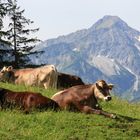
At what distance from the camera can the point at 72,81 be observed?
3091 centimetres

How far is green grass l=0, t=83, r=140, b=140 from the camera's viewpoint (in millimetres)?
14234

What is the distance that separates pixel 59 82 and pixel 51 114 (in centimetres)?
1412

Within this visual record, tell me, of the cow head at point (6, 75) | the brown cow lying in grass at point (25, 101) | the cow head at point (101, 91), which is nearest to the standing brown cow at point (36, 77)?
the cow head at point (6, 75)

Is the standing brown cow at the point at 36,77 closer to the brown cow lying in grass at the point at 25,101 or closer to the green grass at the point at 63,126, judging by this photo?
the brown cow lying in grass at the point at 25,101

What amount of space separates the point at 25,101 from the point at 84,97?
2.16 meters

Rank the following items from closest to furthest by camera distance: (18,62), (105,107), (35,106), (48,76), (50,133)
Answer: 1. (50,133)
2. (35,106)
3. (105,107)
4. (48,76)
5. (18,62)

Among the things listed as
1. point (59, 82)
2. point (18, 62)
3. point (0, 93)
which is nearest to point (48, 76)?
point (59, 82)

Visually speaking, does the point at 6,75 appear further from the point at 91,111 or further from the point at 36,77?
the point at 91,111

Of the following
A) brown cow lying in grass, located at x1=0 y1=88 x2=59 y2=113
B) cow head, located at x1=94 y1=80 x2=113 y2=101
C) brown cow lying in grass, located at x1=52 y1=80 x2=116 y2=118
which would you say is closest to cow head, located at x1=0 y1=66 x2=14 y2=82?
brown cow lying in grass, located at x1=52 y1=80 x2=116 y2=118

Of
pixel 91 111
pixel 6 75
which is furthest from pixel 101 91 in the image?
pixel 6 75

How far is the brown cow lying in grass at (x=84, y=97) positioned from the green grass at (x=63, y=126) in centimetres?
72

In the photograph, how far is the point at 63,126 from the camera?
15.2m

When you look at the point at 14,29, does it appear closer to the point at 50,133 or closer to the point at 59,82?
the point at 59,82

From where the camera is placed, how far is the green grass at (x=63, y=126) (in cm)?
1423
